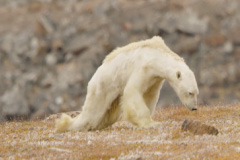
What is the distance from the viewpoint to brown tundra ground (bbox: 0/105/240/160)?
12.9m

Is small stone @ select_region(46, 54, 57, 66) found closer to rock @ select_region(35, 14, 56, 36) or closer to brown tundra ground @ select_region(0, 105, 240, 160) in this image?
rock @ select_region(35, 14, 56, 36)

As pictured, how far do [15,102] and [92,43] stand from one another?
1526 centimetres

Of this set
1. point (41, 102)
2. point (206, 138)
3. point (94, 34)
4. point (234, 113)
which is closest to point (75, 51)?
point (94, 34)

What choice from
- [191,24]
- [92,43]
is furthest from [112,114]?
[191,24]

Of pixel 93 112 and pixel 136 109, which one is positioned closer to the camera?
pixel 136 109

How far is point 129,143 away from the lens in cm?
1462

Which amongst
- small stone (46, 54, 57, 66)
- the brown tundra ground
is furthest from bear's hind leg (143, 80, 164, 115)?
small stone (46, 54, 57, 66)

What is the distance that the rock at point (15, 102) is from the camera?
66.7 m

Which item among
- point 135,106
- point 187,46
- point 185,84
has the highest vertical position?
point 187,46

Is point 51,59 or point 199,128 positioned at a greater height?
point 51,59

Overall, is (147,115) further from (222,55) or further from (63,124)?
(222,55)

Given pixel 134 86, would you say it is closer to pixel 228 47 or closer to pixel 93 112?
pixel 93 112

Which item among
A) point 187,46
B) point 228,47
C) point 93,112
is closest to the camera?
point 93,112

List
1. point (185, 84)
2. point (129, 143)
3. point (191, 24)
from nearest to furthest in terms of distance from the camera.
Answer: point (129, 143), point (185, 84), point (191, 24)
